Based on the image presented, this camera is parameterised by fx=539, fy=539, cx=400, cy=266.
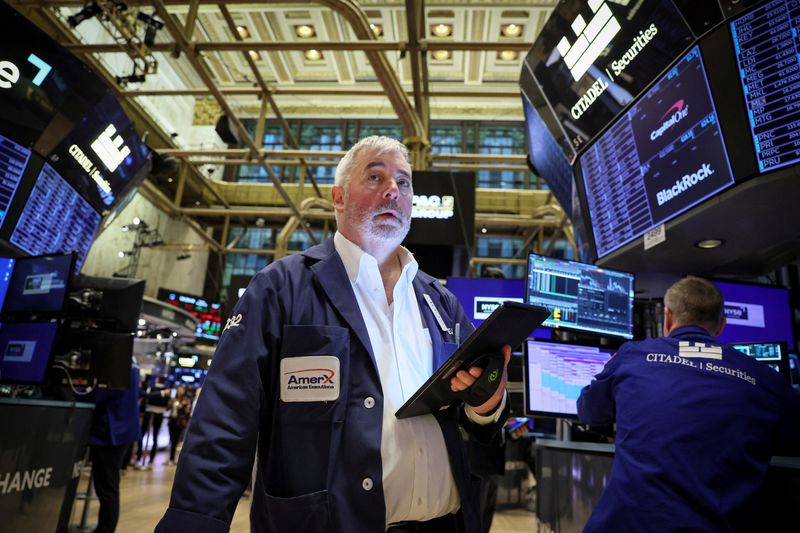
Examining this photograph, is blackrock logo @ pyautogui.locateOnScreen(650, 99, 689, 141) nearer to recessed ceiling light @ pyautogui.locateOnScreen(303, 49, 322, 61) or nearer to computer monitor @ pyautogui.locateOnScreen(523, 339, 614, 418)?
computer monitor @ pyautogui.locateOnScreen(523, 339, 614, 418)

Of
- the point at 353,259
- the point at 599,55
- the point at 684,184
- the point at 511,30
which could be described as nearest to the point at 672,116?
the point at 684,184

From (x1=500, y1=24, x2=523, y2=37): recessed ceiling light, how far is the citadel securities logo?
10490mm

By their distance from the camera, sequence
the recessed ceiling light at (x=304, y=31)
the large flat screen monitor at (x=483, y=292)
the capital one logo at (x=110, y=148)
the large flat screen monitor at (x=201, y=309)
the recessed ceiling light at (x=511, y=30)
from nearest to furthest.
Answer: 1. the large flat screen monitor at (x=483, y=292)
2. the capital one logo at (x=110, y=148)
3. the recessed ceiling light at (x=511, y=30)
4. the recessed ceiling light at (x=304, y=31)
5. the large flat screen monitor at (x=201, y=309)

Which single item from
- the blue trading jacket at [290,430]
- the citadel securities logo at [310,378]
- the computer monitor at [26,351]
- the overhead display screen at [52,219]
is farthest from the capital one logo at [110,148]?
the citadel securities logo at [310,378]

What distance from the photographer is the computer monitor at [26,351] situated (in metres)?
3.60

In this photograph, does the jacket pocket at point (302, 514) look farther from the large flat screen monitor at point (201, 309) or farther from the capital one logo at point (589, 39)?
the large flat screen monitor at point (201, 309)

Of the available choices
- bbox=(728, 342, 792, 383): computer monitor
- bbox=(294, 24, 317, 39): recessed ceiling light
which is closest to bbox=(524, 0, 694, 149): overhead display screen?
bbox=(728, 342, 792, 383): computer monitor

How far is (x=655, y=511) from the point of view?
1.60 metres

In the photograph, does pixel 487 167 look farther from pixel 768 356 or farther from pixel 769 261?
pixel 768 356

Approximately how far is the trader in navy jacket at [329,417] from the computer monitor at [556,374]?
138 cm

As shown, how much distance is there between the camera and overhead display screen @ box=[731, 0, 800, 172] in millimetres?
2445

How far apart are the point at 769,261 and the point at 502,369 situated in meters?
3.44

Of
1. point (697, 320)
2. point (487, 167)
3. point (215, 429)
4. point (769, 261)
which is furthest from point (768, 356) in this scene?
point (487, 167)

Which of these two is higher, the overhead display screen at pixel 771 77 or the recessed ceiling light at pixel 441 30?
the recessed ceiling light at pixel 441 30
